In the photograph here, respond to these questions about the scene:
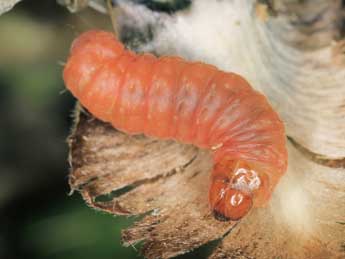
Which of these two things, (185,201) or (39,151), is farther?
(39,151)

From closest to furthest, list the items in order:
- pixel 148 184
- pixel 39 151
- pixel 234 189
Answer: pixel 234 189
pixel 148 184
pixel 39 151

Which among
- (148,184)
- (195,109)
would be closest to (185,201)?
(148,184)

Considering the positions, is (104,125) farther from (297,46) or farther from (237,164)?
(297,46)

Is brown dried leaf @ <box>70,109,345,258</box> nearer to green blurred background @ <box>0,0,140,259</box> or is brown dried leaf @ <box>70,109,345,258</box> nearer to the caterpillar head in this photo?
the caterpillar head

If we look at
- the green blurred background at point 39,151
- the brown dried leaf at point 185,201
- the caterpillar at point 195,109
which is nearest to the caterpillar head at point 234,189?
the caterpillar at point 195,109

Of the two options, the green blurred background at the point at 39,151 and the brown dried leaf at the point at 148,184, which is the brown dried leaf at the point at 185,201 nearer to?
the brown dried leaf at the point at 148,184

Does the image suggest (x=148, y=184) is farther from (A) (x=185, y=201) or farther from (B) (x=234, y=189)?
(B) (x=234, y=189)

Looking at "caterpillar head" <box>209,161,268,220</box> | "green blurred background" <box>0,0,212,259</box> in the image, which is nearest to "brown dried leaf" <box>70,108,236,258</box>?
"caterpillar head" <box>209,161,268,220</box>
